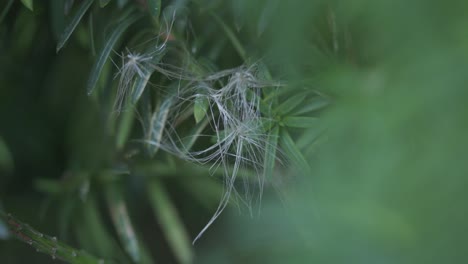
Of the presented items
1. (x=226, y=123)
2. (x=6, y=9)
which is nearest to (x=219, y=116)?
(x=226, y=123)

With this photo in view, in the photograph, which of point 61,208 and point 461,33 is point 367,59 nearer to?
point 461,33

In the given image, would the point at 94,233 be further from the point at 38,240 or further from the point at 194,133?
the point at 194,133

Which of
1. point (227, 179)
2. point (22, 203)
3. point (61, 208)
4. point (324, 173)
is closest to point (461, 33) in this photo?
point (324, 173)

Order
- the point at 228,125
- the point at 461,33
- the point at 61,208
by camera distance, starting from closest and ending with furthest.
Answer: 1. the point at 461,33
2. the point at 228,125
3. the point at 61,208

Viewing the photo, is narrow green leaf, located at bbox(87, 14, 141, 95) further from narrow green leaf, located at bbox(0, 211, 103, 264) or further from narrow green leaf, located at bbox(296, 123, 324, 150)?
narrow green leaf, located at bbox(296, 123, 324, 150)

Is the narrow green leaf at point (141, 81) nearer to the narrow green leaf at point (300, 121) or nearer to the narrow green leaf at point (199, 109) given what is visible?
the narrow green leaf at point (199, 109)

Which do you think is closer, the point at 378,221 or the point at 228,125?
the point at 378,221

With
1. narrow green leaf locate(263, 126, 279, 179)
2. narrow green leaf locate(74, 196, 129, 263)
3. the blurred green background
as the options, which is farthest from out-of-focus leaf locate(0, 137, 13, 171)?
narrow green leaf locate(263, 126, 279, 179)
